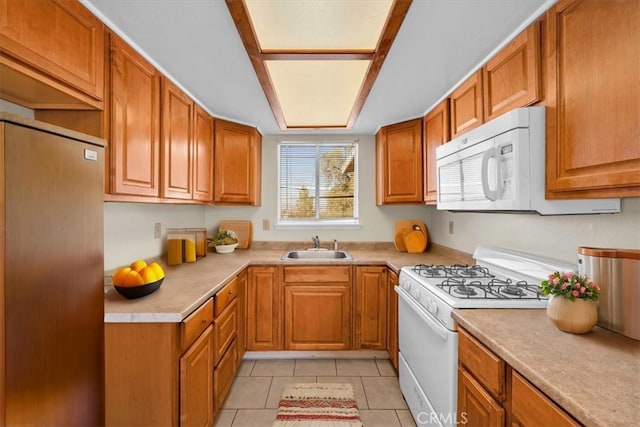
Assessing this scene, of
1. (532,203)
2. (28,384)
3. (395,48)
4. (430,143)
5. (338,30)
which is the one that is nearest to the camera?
(28,384)

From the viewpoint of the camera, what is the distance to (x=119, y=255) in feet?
5.91

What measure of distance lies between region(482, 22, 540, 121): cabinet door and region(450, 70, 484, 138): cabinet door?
6 cm

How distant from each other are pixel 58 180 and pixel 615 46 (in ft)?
5.67

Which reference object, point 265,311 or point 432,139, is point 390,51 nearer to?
point 432,139

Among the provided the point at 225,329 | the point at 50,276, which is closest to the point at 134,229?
the point at 225,329

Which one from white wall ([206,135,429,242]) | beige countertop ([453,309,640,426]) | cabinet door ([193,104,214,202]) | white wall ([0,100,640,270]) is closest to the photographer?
beige countertop ([453,309,640,426])

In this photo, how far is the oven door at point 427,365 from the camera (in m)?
1.28

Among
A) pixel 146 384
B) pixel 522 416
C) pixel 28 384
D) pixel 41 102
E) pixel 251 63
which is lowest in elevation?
pixel 146 384

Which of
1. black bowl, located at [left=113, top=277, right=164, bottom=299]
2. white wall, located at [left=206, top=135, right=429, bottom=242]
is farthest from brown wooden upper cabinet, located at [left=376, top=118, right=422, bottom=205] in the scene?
black bowl, located at [left=113, top=277, right=164, bottom=299]

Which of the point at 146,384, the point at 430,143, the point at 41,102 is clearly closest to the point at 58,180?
the point at 41,102

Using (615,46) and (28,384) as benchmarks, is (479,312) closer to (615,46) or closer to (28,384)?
(615,46)

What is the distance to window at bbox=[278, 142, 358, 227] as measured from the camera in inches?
125

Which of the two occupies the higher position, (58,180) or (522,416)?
(58,180)

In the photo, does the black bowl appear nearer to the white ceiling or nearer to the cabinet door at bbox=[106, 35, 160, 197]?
the cabinet door at bbox=[106, 35, 160, 197]
